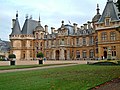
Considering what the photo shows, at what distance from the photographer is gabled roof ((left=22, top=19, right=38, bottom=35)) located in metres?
72.6

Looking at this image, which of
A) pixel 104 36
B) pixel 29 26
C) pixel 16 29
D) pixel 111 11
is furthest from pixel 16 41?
pixel 111 11

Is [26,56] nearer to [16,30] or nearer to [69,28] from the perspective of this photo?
[16,30]

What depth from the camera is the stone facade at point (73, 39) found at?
1885 inches

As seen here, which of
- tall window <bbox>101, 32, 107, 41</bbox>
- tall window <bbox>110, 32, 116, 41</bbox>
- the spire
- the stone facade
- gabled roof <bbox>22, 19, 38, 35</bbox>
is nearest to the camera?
tall window <bbox>110, 32, 116, 41</bbox>

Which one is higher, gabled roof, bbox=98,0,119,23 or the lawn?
gabled roof, bbox=98,0,119,23

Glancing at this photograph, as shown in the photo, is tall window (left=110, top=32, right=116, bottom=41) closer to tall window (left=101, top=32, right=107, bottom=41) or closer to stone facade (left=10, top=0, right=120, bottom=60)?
stone facade (left=10, top=0, right=120, bottom=60)

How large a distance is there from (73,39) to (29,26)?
1902cm

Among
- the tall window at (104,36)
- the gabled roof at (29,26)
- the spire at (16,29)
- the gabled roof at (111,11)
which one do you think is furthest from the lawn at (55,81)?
the gabled roof at (29,26)

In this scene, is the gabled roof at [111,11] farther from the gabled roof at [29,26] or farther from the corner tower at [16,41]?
the corner tower at [16,41]

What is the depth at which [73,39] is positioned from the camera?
6391 centimetres

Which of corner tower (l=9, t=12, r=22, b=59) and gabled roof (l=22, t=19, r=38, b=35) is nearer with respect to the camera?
corner tower (l=9, t=12, r=22, b=59)

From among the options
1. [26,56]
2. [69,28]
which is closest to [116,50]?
[69,28]

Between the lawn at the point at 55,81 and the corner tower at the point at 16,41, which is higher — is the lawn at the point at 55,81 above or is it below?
below

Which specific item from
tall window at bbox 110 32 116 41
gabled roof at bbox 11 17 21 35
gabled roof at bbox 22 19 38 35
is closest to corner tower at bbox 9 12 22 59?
gabled roof at bbox 11 17 21 35
